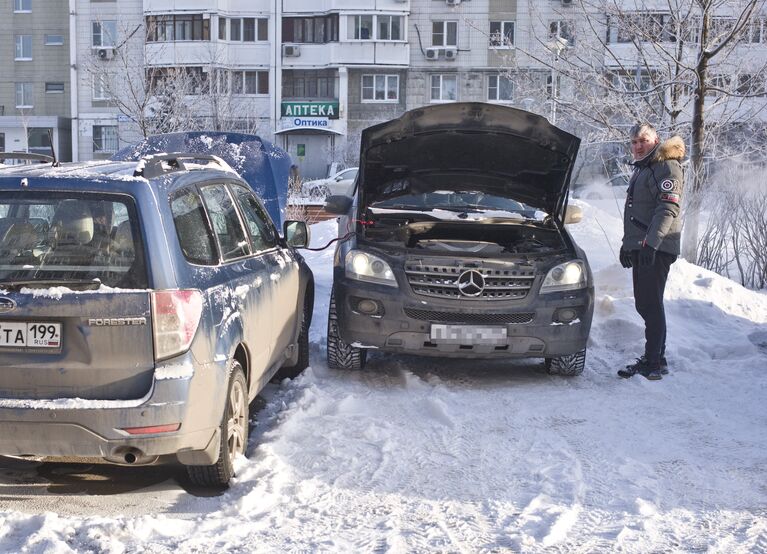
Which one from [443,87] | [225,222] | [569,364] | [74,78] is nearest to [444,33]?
[443,87]

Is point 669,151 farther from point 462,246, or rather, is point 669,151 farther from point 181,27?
point 181,27

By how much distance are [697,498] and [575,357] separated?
101 inches

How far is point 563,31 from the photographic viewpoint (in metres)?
15.1

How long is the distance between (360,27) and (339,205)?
40.8 metres

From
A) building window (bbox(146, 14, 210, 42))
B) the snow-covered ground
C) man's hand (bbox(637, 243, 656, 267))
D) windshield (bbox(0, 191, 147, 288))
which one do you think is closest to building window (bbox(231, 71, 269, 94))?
building window (bbox(146, 14, 210, 42))

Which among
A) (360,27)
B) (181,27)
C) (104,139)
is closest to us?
(360,27)

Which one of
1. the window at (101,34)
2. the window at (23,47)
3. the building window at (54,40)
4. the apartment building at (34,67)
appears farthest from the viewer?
the window at (23,47)

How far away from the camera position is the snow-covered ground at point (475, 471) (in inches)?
153

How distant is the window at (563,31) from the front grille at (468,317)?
821cm

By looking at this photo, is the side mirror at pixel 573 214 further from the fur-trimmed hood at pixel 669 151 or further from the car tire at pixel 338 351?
the car tire at pixel 338 351

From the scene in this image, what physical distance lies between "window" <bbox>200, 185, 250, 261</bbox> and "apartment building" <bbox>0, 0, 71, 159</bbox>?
4941 centimetres

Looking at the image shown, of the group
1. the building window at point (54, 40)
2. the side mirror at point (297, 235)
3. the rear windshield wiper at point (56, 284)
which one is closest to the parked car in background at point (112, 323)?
the rear windshield wiper at point (56, 284)

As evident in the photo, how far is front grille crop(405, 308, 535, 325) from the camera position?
6469 millimetres

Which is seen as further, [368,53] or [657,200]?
[368,53]
